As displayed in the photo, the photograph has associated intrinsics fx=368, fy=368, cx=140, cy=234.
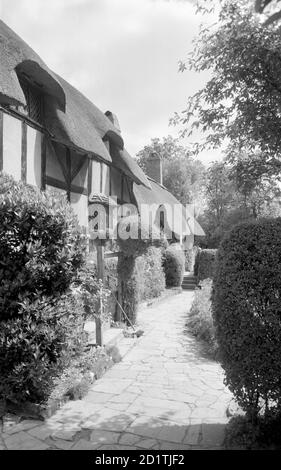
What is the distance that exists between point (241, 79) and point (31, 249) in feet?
11.2

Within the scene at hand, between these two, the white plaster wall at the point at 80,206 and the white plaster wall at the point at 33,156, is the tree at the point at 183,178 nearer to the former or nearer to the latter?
the white plaster wall at the point at 80,206

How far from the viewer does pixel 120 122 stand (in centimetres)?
1545

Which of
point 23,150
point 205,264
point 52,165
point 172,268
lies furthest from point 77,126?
point 205,264

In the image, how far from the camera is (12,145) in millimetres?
6715

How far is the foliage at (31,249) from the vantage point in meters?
4.05

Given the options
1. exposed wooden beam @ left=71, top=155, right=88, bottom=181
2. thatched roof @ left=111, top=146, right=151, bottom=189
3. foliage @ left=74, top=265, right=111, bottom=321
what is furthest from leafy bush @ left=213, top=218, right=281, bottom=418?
thatched roof @ left=111, top=146, right=151, bottom=189

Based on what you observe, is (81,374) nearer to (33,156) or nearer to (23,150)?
(23,150)

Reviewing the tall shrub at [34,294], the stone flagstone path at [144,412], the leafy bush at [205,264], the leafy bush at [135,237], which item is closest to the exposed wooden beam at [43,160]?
the leafy bush at [135,237]

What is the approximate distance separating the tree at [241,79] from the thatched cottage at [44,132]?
9.84 ft

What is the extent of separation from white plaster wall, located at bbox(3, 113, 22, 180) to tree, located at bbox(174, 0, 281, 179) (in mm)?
3052

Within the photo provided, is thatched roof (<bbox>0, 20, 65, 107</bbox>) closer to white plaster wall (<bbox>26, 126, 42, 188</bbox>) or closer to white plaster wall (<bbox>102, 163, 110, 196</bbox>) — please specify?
white plaster wall (<bbox>26, 126, 42, 188</bbox>)
